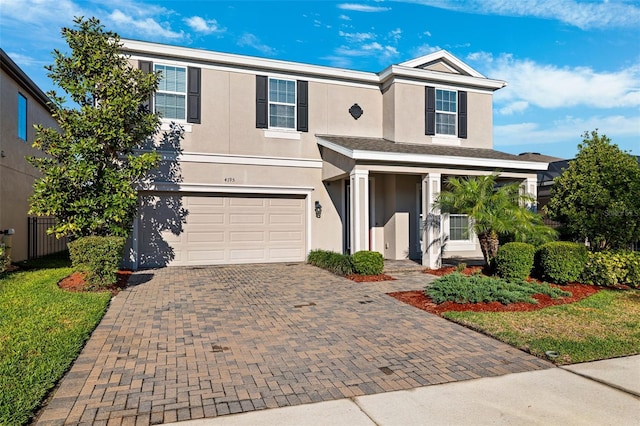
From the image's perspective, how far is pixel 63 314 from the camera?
21.3 ft

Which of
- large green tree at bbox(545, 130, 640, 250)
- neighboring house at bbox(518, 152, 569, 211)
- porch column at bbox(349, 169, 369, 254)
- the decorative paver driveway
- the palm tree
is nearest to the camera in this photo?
the decorative paver driveway

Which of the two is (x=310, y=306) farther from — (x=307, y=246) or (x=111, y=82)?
(x=111, y=82)

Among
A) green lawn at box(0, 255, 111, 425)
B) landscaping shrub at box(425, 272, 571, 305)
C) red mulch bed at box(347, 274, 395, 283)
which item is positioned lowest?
red mulch bed at box(347, 274, 395, 283)

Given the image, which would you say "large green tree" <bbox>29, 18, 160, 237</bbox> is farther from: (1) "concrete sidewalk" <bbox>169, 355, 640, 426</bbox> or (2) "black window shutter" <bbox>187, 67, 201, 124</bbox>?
(1) "concrete sidewalk" <bbox>169, 355, 640, 426</bbox>

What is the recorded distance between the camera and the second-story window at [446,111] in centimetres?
1434

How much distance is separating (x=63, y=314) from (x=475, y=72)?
14437 millimetres

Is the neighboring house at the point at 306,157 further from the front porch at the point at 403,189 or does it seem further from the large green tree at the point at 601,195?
the large green tree at the point at 601,195

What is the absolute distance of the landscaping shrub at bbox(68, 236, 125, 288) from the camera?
27.4ft

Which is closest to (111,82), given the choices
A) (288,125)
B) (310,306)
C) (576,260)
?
(288,125)

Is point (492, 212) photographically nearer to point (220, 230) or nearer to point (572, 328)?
point (572, 328)

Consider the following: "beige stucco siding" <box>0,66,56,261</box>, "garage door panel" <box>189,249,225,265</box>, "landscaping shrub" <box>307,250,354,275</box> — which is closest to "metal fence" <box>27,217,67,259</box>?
"beige stucco siding" <box>0,66,56,261</box>

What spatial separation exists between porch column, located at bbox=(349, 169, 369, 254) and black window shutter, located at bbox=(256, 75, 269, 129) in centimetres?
359

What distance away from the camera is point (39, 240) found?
49.5 feet

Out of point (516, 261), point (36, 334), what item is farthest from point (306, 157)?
point (36, 334)
